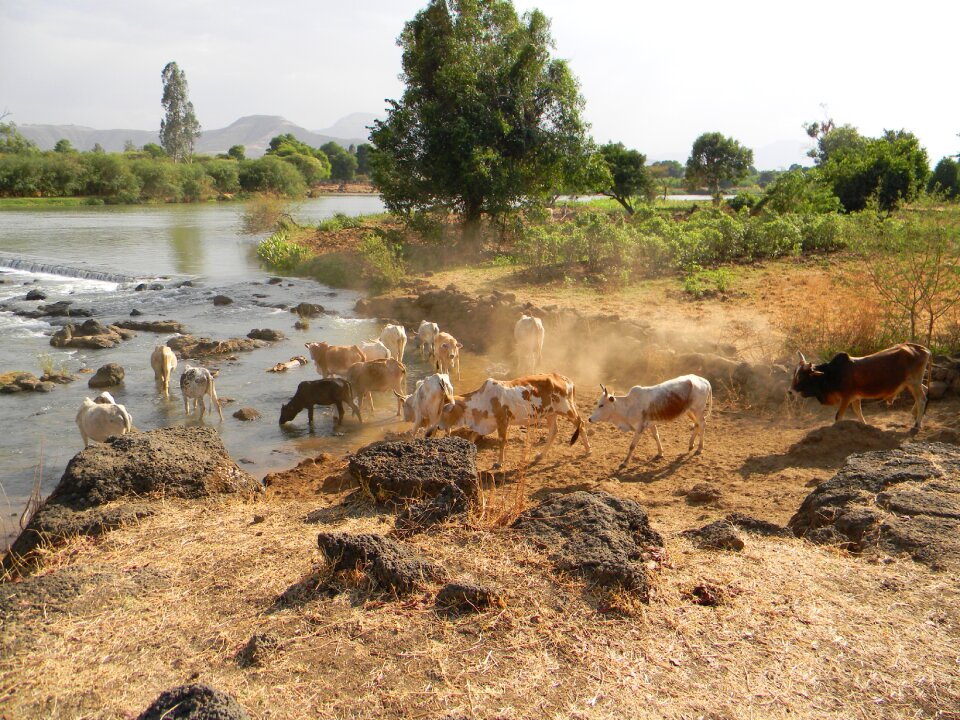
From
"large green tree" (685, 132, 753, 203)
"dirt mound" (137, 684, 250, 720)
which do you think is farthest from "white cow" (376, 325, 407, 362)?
"large green tree" (685, 132, 753, 203)

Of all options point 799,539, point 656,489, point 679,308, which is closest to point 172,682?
point 799,539

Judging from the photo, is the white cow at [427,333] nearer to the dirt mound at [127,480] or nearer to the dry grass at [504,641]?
the dirt mound at [127,480]

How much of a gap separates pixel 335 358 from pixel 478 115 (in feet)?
48.3

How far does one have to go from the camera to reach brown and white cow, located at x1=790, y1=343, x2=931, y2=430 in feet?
31.5

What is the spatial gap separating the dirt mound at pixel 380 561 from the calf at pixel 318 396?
6.98m

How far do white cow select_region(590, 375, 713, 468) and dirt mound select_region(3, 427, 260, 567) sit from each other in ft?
15.1

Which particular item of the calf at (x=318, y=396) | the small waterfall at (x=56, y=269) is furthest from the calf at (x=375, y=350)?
the small waterfall at (x=56, y=269)

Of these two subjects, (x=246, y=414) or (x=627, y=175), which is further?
(x=627, y=175)

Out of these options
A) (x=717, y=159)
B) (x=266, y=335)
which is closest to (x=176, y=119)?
(x=717, y=159)

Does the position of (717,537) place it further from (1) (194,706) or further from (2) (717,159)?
(2) (717,159)

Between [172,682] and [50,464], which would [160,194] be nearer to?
[50,464]

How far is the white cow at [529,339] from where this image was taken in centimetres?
1468

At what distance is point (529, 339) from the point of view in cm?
1473

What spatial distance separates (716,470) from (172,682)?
6.76m
